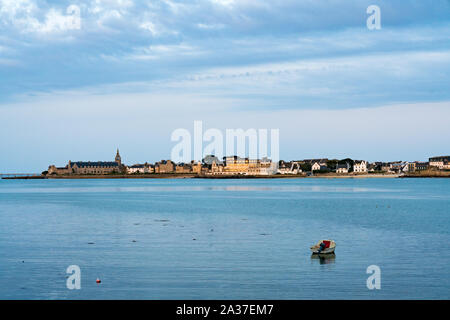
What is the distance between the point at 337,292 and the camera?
56.4 feet

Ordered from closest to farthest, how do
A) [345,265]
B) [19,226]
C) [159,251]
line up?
[345,265]
[159,251]
[19,226]

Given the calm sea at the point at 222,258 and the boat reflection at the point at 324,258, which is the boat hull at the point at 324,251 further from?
the calm sea at the point at 222,258

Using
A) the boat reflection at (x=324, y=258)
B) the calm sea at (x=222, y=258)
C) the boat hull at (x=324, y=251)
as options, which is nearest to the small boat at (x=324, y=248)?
the boat hull at (x=324, y=251)

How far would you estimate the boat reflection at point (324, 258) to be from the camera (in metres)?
22.3

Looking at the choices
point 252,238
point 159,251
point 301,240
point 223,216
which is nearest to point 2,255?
point 159,251

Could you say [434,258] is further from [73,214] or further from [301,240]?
[73,214]

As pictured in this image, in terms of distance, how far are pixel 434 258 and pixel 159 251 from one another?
12007 millimetres

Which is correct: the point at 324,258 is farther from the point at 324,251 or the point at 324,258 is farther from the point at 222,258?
the point at 222,258

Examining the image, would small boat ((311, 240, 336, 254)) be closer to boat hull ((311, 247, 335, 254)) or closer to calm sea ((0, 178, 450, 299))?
boat hull ((311, 247, 335, 254))

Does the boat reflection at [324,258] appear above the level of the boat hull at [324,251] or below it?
below

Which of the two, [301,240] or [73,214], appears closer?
[301,240]
